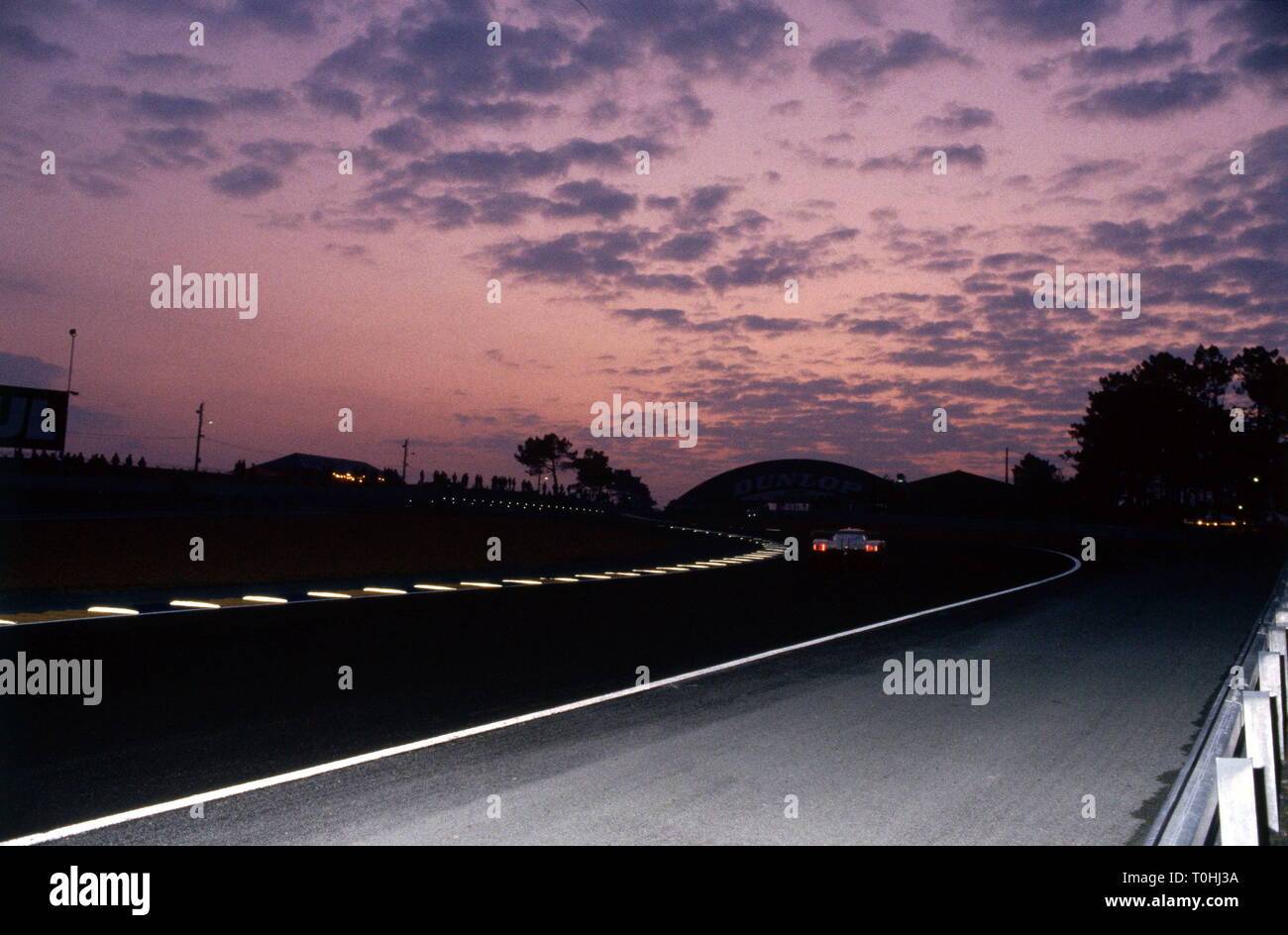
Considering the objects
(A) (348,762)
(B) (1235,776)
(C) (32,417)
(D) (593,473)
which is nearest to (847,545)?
(A) (348,762)

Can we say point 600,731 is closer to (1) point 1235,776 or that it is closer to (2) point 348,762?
(2) point 348,762

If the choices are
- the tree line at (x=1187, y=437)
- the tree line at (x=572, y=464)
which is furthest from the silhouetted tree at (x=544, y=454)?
the tree line at (x=1187, y=437)

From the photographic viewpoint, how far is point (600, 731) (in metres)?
7.81

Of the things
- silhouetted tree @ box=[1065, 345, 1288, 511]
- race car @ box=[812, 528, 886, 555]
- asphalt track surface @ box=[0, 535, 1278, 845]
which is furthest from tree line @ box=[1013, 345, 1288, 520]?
asphalt track surface @ box=[0, 535, 1278, 845]

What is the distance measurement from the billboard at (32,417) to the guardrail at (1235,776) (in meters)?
44.8

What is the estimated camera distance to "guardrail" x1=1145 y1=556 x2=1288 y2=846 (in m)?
4.16

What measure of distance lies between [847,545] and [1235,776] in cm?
2562

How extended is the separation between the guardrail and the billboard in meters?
44.8

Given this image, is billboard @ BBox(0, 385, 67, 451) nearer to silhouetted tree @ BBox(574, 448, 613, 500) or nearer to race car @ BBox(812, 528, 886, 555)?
race car @ BBox(812, 528, 886, 555)

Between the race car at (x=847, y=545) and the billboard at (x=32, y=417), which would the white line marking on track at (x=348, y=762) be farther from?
the billboard at (x=32, y=417)

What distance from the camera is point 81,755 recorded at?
6.63 m

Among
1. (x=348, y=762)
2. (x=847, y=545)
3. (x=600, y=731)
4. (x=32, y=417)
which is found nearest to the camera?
(x=348, y=762)

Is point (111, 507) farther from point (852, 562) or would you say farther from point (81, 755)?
point (81, 755)
